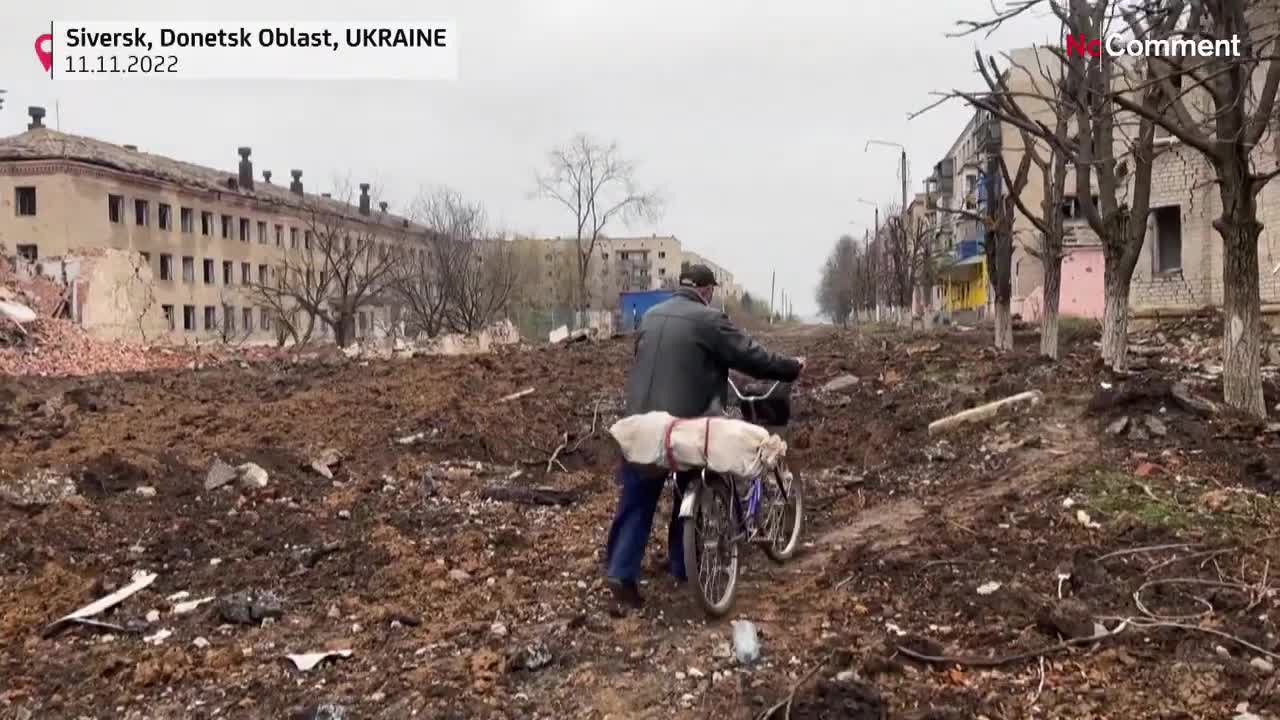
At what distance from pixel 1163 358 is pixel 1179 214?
37.2ft

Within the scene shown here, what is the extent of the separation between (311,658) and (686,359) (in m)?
2.20

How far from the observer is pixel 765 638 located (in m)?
4.29

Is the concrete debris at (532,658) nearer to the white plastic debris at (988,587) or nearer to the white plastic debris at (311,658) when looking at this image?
the white plastic debris at (311,658)

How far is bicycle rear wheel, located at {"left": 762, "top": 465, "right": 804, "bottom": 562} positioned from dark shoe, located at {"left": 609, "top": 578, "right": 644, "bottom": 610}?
98cm

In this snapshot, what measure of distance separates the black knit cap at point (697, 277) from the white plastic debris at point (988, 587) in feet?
6.60

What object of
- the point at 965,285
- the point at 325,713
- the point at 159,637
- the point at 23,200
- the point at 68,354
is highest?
the point at 23,200

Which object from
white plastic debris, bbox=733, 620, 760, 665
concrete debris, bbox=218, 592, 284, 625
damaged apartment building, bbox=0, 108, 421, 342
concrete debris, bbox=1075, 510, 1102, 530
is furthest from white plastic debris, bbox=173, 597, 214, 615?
damaged apartment building, bbox=0, 108, 421, 342

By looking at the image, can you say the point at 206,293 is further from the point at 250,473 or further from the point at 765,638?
the point at 765,638

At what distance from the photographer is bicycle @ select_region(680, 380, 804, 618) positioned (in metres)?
4.54

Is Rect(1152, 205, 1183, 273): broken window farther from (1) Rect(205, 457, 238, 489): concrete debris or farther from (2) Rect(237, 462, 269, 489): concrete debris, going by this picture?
(1) Rect(205, 457, 238, 489): concrete debris

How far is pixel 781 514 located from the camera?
5656 millimetres

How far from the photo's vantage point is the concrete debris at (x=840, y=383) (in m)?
14.2

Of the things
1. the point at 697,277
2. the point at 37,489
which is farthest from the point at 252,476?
the point at 697,277

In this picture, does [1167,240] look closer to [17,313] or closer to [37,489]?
[37,489]
